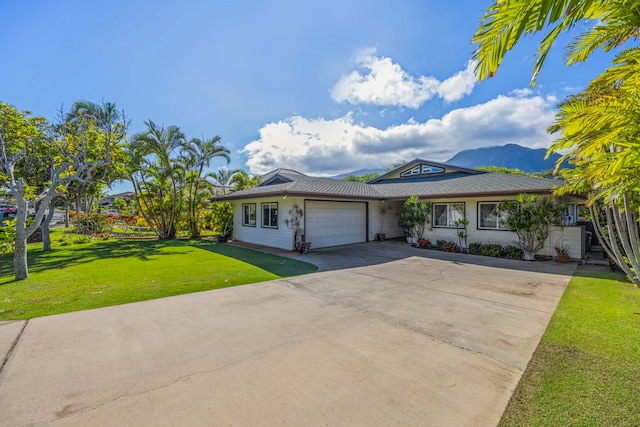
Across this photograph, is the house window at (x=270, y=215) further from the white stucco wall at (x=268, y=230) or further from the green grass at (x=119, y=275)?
the green grass at (x=119, y=275)

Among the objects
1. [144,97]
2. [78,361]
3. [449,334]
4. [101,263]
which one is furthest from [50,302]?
[144,97]

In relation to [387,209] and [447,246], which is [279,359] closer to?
[447,246]

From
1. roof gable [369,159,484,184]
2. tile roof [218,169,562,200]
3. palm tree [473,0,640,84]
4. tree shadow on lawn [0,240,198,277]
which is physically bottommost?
tree shadow on lawn [0,240,198,277]

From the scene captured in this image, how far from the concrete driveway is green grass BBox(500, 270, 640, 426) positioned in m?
0.19

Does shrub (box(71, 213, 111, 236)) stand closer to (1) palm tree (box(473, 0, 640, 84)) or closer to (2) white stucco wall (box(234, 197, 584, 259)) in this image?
(2) white stucco wall (box(234, 197, 584, 259))

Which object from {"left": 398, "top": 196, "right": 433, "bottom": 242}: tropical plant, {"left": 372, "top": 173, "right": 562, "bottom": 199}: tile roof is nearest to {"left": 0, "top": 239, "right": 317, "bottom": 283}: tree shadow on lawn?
{"left": 398, "top": 196, "right": 433, "bottom": 242}: tropical plant

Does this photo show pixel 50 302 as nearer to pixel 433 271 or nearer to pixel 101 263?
pixel 101 263

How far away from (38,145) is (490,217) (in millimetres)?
18861

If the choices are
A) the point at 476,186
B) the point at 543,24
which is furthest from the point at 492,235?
the point at 543,24

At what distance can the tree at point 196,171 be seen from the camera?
17266 millimetres

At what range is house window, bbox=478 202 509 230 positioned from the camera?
38.5 ft

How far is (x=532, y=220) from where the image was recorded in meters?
10.2

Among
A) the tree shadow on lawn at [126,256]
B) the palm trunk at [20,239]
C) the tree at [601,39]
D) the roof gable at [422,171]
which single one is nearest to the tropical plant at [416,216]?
the roof gable at [422,171]

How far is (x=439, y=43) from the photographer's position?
10.3 m
